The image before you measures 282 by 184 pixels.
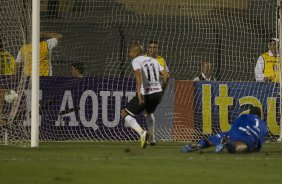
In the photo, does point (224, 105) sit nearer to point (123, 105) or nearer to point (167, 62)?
point (167, 62)

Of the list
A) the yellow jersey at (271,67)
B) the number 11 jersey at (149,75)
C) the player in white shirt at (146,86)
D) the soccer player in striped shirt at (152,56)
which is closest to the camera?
the player in white shirt at (146,86)

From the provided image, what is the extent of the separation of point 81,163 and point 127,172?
4.70 ft

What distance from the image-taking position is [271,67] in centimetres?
1997

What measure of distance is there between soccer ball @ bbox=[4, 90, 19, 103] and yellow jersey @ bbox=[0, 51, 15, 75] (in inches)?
15.9

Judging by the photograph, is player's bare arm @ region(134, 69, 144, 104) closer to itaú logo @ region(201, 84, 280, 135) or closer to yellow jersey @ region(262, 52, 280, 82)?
itaú logo @ region(201, 84, 280, 135)

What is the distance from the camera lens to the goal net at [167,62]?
18.7 meters

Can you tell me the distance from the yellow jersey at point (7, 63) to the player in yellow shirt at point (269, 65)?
586cm

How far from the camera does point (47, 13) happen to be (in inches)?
799

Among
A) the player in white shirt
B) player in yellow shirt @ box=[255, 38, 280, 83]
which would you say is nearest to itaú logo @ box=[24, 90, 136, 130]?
the player in white shirt

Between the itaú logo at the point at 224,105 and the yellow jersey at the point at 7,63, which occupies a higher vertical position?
the yellow jersey at the point at 7,63

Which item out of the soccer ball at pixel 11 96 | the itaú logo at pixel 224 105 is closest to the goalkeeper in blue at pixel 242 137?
the soccer ball at pixel 11 96

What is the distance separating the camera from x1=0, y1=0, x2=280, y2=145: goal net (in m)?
18.7

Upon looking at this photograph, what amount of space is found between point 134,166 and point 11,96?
637 cm

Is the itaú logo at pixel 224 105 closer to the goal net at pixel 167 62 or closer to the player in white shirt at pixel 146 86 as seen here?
the goal net at pixel 167 62
